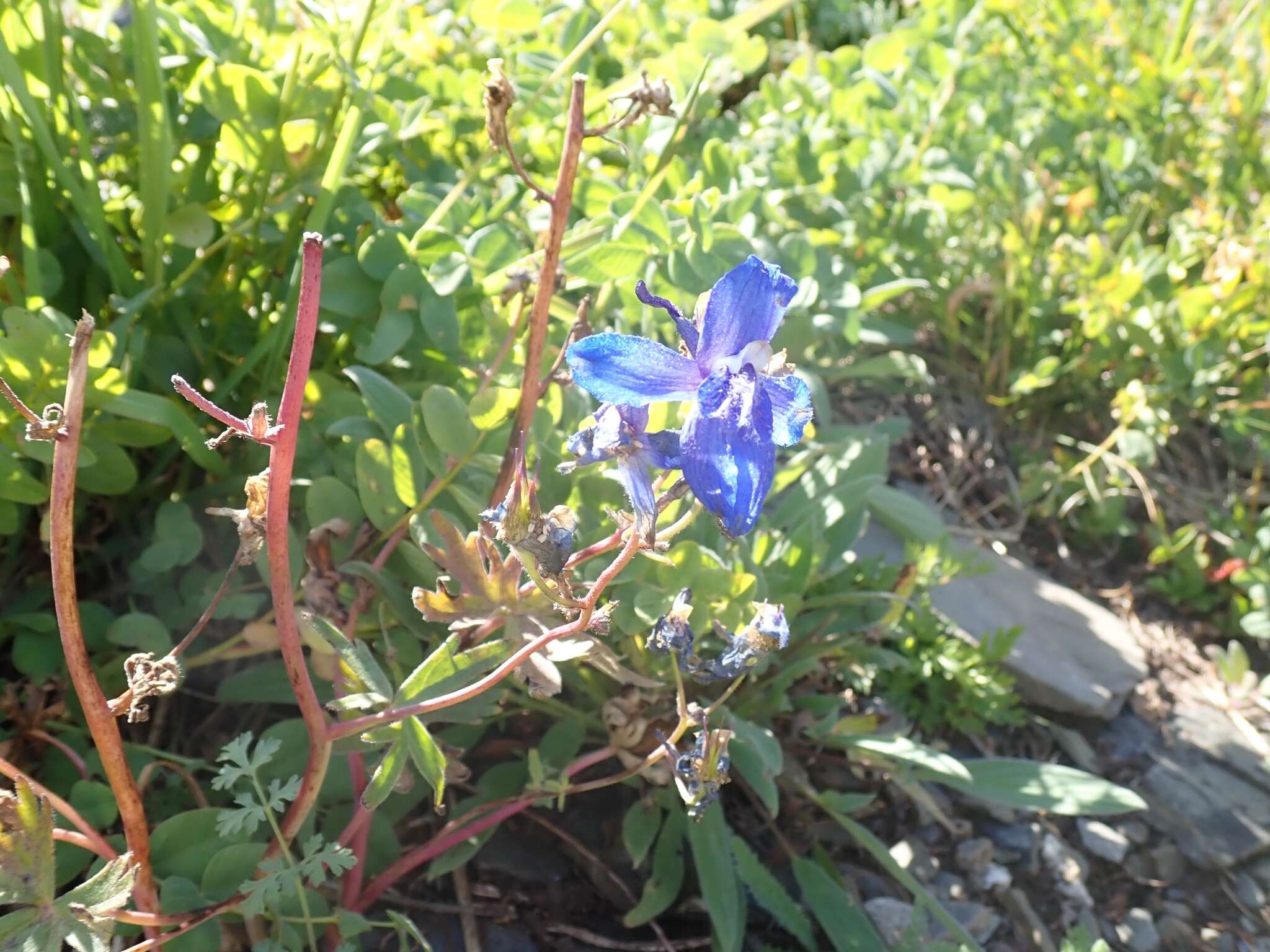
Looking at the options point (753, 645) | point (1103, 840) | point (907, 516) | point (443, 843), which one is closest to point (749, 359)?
point (753, 645)

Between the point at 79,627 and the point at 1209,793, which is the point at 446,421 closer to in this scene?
the point at 79,627

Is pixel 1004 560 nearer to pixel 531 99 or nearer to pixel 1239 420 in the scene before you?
pixel 1239 420

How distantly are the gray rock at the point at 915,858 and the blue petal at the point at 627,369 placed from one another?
4.17 feet

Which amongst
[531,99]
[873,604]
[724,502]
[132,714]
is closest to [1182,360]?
A: [873,604]

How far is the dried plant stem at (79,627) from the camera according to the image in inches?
38.8

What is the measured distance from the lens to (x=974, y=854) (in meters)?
2.04

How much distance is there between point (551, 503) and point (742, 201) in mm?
589

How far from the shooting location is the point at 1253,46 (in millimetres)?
3541

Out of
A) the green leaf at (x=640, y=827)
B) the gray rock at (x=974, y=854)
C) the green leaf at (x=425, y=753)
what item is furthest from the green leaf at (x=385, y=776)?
the gray rock at (x=974, y=854)

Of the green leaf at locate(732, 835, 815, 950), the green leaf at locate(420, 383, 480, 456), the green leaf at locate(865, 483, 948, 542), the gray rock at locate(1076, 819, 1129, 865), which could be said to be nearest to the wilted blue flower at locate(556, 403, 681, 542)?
the green leaf at locate(420, 383, 480, 456)

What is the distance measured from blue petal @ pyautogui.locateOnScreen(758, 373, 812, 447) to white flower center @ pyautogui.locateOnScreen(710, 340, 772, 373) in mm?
15

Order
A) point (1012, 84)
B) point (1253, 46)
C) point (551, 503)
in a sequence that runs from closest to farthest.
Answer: point (551, 503)
point (1012, 84)
point (1253, 46)

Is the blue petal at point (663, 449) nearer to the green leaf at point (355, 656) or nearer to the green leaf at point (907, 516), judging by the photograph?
the green leaf at point (355, 656)

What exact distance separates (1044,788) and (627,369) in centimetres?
122
